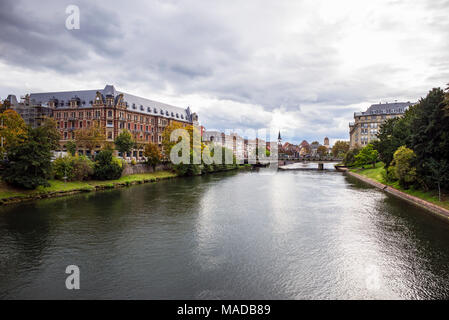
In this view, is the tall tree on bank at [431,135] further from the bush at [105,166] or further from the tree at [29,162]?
the bush at [105,166]

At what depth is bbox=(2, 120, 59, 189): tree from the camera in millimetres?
32688

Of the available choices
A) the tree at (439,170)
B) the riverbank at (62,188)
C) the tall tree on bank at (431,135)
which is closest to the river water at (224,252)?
the riverbank at (62,188)

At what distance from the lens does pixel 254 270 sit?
1437cm

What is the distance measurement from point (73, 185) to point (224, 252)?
34344mm

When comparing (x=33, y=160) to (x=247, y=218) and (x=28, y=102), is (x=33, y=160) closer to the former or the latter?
(x=247, y=218)

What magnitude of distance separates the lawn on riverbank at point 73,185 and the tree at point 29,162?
2.98ft

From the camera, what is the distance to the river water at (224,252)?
1254 centimetres

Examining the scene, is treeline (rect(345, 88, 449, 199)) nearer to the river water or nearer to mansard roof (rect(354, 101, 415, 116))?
the river water

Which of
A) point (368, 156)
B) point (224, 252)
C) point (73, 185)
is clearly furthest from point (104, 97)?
point (368, 156)

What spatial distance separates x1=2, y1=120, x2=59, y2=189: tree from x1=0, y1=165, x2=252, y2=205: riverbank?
1.03 metres
